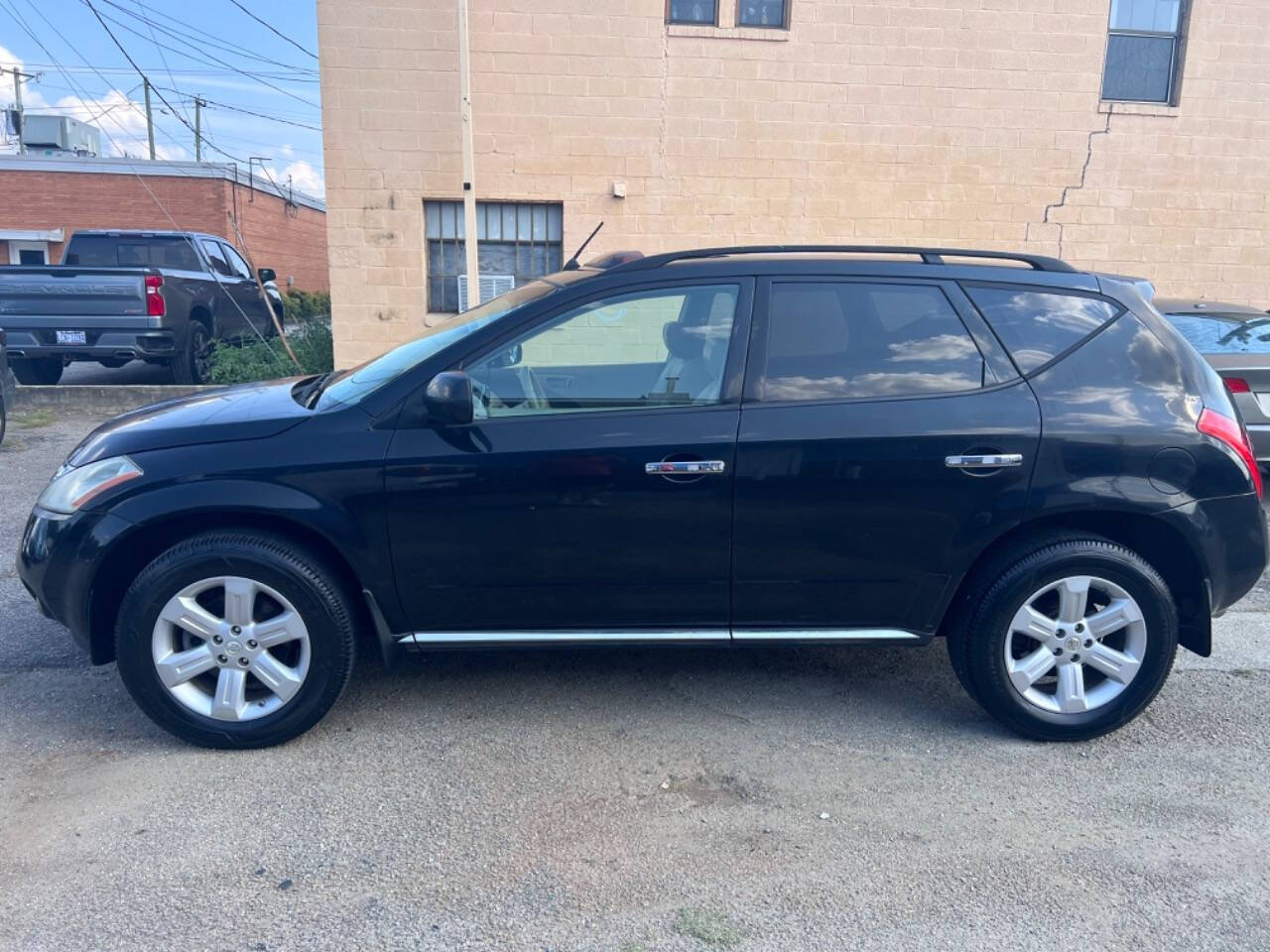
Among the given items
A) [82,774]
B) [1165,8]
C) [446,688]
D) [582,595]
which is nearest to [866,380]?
[582,595]

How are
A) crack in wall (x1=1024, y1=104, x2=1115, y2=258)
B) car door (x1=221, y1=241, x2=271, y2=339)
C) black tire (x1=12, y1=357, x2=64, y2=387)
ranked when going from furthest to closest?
car door (x1=221, y1=241, x2=271, y2=339)
black tire (x1=12, y1=357, x2=64, y2=387)
crack in wall (x1=1024, y1=104, x2=1115, y2=258)

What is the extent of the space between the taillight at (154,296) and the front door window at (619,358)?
8.26 meters

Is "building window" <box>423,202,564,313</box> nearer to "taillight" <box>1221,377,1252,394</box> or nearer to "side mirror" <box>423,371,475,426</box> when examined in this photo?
"taillight" <box>1221,377,1252,394</box>

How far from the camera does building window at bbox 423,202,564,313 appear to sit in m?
10.5

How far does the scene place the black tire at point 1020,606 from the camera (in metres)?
3.69

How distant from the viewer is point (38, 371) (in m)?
11.5

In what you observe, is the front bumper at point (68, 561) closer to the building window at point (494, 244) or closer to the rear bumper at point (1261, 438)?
the rear bumper at point (1261, 438)

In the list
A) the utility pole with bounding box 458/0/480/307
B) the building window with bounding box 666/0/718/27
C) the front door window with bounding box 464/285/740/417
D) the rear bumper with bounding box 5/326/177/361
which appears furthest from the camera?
the rear bumper with bounding box 5/326/177/361

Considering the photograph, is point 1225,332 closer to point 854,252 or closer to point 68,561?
point 854,252

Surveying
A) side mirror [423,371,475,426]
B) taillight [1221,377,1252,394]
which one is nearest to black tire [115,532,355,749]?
side mirror [423,371,475,426]

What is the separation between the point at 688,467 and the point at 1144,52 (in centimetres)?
997

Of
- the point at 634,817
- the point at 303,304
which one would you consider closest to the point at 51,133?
the point at 303,304

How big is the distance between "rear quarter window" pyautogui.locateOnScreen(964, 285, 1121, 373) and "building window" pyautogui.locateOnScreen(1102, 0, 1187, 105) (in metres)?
8.36

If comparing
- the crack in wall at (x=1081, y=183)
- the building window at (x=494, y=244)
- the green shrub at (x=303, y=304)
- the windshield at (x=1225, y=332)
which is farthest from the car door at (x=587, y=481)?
the green shrub at (x=303, y=304)
